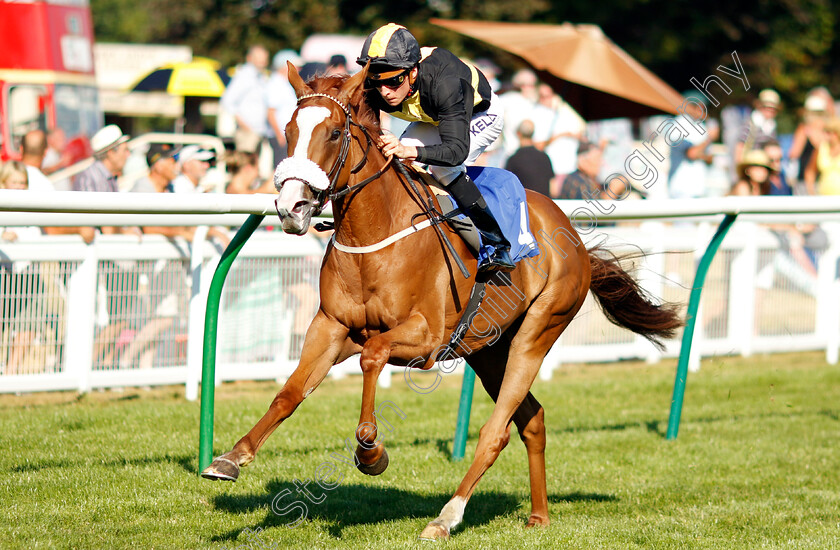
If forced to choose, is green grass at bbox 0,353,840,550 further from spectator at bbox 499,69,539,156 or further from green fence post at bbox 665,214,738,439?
spectator at bbox 499,69,539,156

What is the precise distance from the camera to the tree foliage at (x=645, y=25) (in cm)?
2361

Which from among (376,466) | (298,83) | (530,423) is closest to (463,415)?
(530,423)

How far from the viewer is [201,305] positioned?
7.39 meters

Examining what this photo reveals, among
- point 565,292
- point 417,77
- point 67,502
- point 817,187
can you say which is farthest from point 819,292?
point 67,502

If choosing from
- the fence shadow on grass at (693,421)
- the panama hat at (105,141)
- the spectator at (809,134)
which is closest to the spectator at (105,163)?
the panama hat at (105,141)

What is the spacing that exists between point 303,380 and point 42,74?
9995 millimetres

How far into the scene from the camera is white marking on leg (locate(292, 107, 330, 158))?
3.87 m

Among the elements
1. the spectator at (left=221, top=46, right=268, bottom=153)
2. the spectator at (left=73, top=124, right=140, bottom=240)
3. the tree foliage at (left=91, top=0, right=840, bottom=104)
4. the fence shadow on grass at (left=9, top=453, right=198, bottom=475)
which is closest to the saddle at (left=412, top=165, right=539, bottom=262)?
the fence shadow on grass at (left=9, top=453, right=198, bottom=475)

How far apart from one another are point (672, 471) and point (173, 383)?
144 inches

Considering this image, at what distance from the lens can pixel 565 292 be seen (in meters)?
5.25

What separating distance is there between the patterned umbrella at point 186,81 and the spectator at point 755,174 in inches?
372

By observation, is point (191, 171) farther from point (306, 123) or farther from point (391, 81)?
point (306, 123)

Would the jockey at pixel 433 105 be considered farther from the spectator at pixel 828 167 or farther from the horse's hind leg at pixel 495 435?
the spectator at pixel 828 167

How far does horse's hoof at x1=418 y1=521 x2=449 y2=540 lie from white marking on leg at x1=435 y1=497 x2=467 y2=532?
0.07 ft
